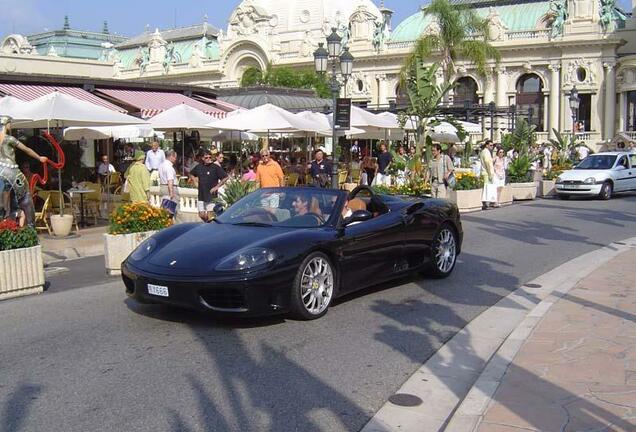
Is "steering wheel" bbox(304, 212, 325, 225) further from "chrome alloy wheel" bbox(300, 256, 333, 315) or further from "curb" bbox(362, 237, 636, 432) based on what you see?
"curb" bbox(362, 237, 636, 432)

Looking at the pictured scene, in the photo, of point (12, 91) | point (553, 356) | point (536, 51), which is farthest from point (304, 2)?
point (553, 356)

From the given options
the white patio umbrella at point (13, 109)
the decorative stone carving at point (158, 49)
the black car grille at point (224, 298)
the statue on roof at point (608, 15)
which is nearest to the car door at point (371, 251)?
the black car grille at point (224, 298)

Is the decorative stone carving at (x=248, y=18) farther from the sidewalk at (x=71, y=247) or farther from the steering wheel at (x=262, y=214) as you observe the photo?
the steering wheel at (x=262, y=214)

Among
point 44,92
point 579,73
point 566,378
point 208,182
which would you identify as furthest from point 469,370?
point 579,73

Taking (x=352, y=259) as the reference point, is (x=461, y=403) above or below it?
below

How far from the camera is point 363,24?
63.0 m

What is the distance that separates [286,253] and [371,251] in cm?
142

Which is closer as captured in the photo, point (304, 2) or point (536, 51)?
point (536, 51)

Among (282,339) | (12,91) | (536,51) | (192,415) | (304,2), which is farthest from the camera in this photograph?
(304,2)

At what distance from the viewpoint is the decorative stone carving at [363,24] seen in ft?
205

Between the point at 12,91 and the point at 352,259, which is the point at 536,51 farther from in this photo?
the point at 352,259

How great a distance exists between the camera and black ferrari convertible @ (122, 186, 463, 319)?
6418 millimetres

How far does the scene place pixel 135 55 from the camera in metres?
80.7

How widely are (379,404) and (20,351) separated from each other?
10.6 ft
